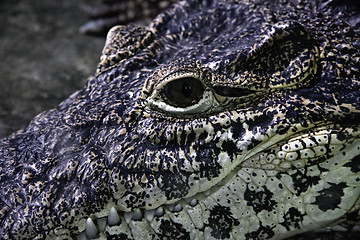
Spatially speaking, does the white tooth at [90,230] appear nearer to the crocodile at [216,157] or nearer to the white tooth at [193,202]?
the crocodile at [216,157]

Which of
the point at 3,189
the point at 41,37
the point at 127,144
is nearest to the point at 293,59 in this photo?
the point at 127,144

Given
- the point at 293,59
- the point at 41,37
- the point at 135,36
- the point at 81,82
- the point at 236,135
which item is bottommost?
the point at 236,135

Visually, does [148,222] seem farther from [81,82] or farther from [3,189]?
[81,82]

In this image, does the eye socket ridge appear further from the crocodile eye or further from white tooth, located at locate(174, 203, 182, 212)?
white tooth, located at locate(174, 203, 182, 212)

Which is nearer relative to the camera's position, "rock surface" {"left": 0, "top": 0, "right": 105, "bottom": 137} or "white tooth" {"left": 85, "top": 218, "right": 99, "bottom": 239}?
"white tooth" {"left": 85, "top": 218, "right": 99, "bottom": 239}

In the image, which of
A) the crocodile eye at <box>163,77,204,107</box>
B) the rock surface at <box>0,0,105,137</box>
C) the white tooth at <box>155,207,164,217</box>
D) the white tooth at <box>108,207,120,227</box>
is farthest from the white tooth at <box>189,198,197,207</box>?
the rock surface at <box>0,0,105,137</box>

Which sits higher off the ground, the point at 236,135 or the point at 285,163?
the point at 236,135

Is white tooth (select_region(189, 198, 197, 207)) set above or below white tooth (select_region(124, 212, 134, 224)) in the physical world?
above
